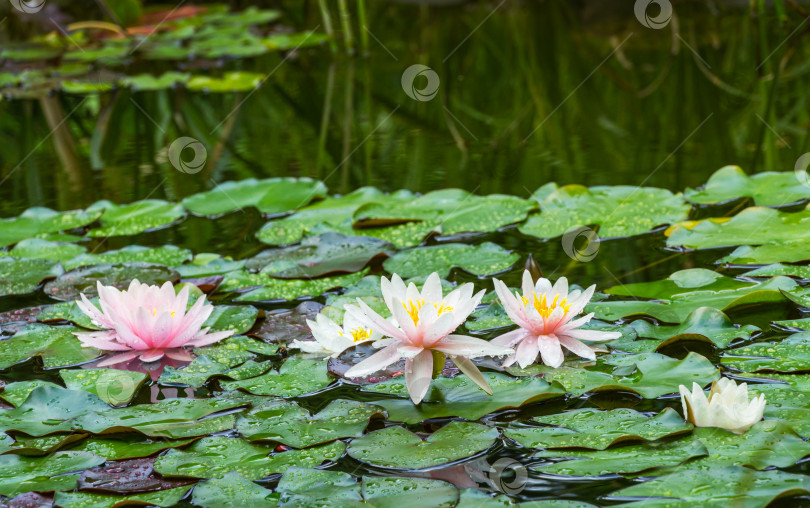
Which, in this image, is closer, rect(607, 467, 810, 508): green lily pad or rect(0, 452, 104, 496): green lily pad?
rect(607, 467, 810, 508): green lily pad

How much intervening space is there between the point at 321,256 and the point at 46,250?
736mm

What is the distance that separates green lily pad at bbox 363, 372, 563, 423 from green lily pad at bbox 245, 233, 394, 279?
58 cm

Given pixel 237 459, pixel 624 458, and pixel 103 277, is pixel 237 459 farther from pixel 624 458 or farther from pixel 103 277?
pixel 103 277

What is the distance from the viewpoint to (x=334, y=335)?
136 cm

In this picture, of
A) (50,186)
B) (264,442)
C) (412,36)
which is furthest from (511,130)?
(412,36)

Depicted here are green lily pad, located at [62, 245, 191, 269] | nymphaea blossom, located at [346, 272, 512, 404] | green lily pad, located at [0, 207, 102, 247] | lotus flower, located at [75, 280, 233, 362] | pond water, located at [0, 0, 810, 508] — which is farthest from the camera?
green lily pad, located at [0, 207, 102, 247]

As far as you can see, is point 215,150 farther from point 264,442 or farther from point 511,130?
point 264,442

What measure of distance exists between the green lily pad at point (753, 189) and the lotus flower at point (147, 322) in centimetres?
131

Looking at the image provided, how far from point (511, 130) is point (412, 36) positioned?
2.79m

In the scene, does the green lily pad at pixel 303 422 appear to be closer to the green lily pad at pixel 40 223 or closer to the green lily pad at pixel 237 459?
the green lily pad at pixel 237 459

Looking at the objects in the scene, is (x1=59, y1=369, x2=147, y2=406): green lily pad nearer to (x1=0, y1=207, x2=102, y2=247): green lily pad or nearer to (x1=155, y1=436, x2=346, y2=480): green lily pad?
(x1=155, y1=436, x2=346, y2=480): green lily pad

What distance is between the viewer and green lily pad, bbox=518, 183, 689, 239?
1.96 metres

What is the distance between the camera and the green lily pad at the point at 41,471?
1044 mm

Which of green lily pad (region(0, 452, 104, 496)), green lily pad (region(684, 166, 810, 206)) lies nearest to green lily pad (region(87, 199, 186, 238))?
green lily pad (region(0, 452, 104, 496))
